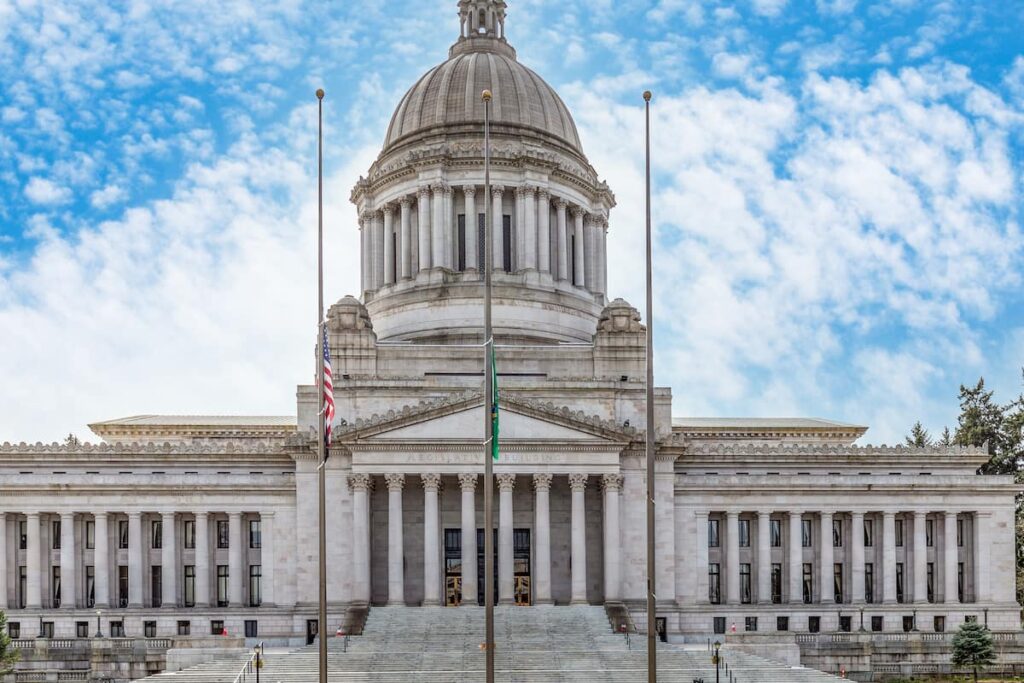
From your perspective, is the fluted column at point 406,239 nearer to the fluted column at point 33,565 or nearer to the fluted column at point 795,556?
the fluted column at point 33,565

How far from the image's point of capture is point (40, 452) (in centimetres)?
7238

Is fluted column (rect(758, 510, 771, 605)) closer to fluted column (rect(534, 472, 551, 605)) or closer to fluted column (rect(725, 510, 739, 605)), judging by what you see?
fluted column (rect(725, 510, 739, 605))

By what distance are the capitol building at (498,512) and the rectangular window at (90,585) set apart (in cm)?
19

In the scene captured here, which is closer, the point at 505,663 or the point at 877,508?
the point at 505,663

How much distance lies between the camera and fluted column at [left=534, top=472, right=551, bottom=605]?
64438 mm

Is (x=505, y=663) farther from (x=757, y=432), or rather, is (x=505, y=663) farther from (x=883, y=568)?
(x=757, y=432)

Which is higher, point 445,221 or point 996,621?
point 445,221

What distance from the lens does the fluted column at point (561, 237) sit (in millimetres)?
84062

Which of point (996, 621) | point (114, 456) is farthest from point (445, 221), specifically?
point (996, 621)

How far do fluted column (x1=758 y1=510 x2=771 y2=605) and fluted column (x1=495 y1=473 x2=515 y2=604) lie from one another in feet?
53.9

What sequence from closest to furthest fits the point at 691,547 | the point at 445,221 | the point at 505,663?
the point at 505,663 < the point at 691,547 < the point at 445,221

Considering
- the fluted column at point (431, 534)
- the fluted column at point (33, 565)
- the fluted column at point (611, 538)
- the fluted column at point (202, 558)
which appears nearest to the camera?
the fluted column at point (431, 534)

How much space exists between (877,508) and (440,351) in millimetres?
29145

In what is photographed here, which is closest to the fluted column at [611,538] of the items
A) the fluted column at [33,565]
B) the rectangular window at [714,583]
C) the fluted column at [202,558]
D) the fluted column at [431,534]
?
the rectangular window at [714,583]
